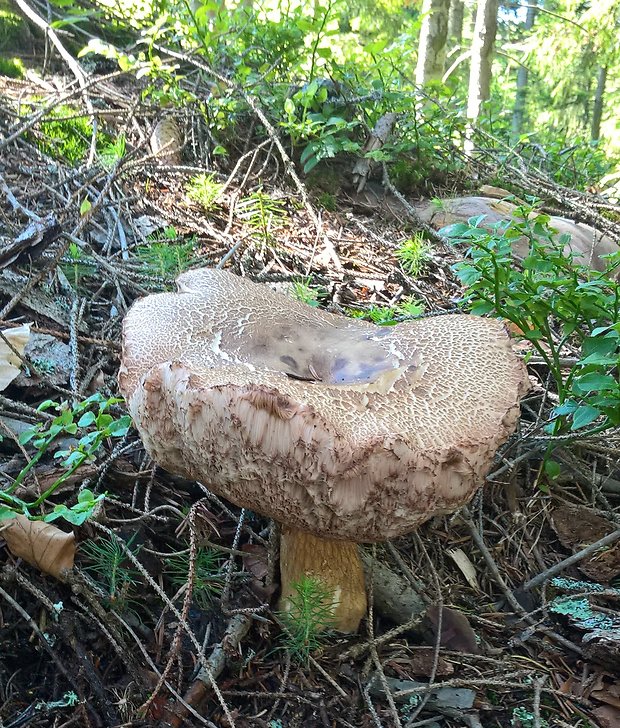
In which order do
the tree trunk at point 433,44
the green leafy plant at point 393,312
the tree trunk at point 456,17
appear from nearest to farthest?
1. the green leafy plant at point 393,312
2. the tree trunk at point 433,44
3. the tree trunk at point 456,17

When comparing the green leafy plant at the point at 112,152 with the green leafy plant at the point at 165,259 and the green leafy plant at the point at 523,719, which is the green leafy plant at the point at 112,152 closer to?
the green leafy plant at the point at 165,259

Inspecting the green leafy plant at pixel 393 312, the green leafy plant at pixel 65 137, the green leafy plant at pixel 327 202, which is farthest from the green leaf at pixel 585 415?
the green leafy plant at pixel 65 137

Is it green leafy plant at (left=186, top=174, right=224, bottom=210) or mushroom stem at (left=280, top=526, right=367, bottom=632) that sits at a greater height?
green leafy plant at (left=186, top=174, right=224, bottom=210)

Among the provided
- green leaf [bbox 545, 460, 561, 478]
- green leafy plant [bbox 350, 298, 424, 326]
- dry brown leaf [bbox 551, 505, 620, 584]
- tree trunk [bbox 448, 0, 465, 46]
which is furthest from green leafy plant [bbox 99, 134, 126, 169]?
tree trunk [bbox 448, 0, 465, 46]

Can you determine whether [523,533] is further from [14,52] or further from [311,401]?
[14,52]

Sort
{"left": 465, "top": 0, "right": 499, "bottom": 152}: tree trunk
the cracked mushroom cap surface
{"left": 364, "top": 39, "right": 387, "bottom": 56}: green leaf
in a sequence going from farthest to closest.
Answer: {"left": 465, "top": 0, "right": 499, "bottom": 152}: tree trunk, {"left": 364, "top": 39, "right": 387, "bottom": 56}: green leaf, the cracked mushroom cap surface

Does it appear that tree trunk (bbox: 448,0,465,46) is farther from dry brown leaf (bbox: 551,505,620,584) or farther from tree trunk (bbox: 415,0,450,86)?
dry brown leaf (bbox: 551,505,620,584)

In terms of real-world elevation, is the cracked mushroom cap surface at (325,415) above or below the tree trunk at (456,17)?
below
